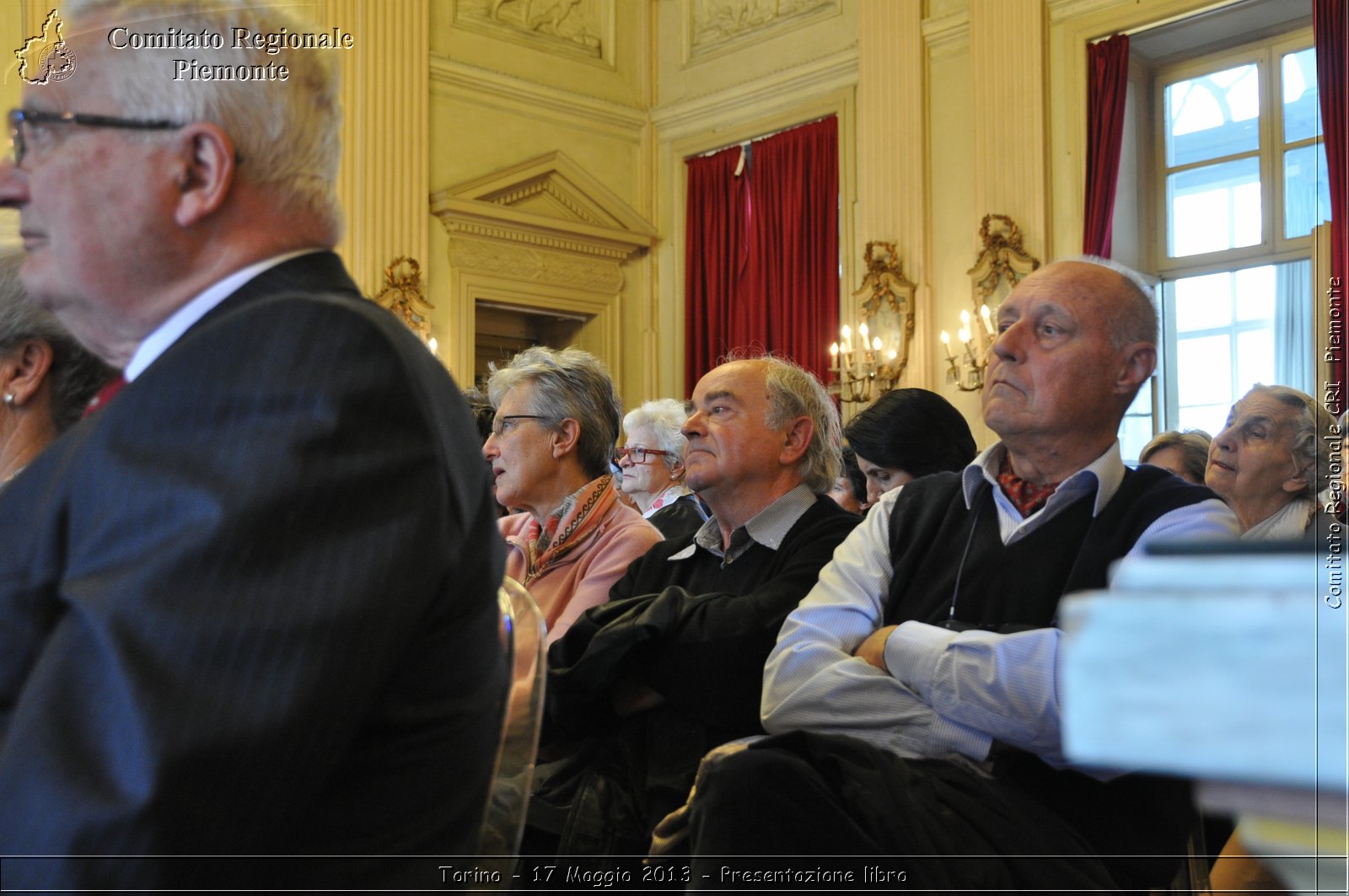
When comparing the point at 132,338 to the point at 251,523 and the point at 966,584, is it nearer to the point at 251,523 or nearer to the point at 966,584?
the point at 251,523

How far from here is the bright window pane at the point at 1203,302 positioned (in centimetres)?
847

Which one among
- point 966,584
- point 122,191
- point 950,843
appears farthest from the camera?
point 966,584

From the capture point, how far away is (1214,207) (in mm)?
8484

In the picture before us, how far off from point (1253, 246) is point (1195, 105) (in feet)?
3.73

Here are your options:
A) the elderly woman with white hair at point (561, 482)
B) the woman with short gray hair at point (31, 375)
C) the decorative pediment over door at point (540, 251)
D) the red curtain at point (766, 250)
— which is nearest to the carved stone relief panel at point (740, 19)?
the red curtain at point (766, 250)

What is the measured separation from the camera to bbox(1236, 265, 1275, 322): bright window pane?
8.24 metres

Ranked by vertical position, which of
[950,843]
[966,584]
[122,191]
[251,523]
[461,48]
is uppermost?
[461,48]

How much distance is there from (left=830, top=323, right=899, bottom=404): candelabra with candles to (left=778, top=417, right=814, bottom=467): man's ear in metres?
5.69

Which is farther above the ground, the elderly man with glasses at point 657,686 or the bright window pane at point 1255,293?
the bright window pane at point 1255,293

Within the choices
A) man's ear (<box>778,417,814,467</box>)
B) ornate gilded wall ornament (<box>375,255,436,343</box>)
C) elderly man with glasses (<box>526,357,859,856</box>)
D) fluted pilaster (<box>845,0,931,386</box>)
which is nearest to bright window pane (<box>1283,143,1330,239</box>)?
fluted pilaster (<box>845,0,931,386</box>)

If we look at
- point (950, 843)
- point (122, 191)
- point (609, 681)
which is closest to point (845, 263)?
point (609, 681)

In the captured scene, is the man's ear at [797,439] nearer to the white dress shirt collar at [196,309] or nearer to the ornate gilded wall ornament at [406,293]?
the white dress shirt collar at [196,309]

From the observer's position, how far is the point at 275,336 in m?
0.94

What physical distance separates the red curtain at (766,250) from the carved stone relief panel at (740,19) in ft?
2.98
